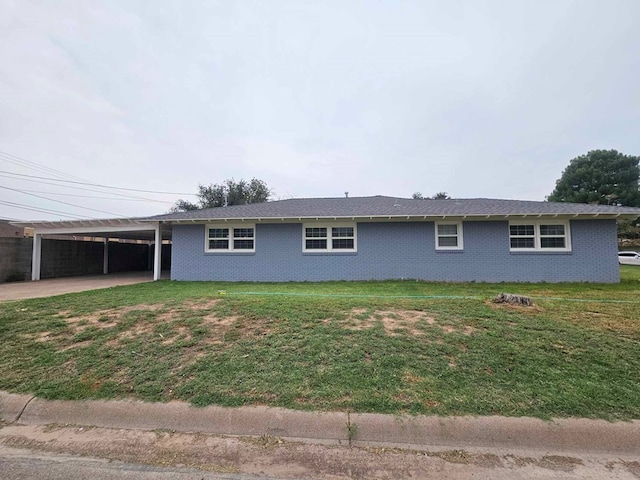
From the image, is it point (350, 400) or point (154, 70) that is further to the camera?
point (154, 70)

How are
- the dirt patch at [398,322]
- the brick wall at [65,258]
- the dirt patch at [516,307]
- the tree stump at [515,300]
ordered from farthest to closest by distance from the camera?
the brick wall at [65,258]
the tree stump at [515,300]
the dirt patch at [516,307]
the dirt patch at [398,322]

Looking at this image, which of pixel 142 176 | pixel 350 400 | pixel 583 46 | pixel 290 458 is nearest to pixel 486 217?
pixel 583 46

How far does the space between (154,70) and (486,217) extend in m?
13.9

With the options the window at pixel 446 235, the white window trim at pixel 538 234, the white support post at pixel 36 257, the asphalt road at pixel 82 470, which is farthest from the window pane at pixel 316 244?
the white support post at pixel 36 257

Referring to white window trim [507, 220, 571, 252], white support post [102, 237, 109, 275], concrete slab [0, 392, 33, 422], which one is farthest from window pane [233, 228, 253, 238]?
white support post [102, 237, 109, 275]

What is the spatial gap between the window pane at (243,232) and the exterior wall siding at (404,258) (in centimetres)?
38

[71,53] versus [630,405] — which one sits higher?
[71,53]

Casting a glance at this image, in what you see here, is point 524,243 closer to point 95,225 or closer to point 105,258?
point 95,225

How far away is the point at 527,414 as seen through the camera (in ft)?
9.02

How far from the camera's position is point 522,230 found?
427 inches

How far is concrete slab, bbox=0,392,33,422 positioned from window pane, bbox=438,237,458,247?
11304mm

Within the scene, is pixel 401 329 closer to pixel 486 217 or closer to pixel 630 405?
pixel 630 405

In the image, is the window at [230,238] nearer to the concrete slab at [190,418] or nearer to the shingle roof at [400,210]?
the shingle roof at [400,210]

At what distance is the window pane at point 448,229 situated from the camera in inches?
439
